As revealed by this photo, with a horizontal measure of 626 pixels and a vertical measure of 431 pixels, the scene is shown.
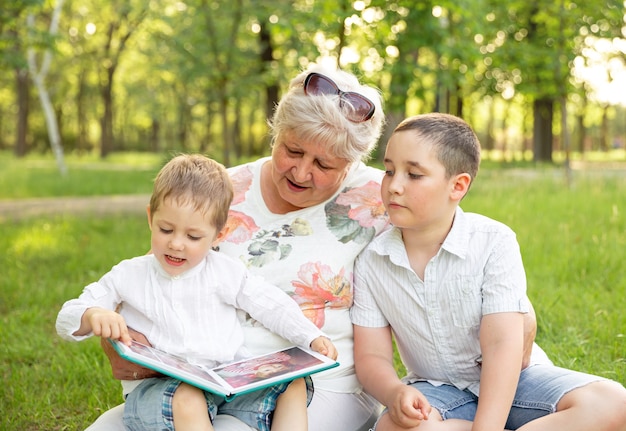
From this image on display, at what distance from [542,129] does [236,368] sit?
63.2 feet

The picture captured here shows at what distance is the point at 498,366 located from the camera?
7.68 ft

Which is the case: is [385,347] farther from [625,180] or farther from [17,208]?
[17,208]

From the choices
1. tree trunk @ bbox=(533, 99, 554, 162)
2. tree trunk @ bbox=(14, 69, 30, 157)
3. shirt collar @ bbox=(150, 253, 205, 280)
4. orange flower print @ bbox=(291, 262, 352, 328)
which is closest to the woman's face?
orange flower print @ bbox=(291, 262, 352, 328)

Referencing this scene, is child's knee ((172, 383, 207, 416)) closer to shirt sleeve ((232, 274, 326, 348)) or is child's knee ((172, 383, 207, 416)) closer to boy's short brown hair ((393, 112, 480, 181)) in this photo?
shirt sleeve ((232, 274, 326, 348))

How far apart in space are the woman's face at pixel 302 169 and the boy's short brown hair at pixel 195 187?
1.13 feet

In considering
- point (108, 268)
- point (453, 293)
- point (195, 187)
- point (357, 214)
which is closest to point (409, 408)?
point (453, 293)

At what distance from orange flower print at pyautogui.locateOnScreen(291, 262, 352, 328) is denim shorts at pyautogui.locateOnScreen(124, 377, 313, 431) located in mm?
421

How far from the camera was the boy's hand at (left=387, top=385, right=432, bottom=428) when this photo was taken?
90.7 inches

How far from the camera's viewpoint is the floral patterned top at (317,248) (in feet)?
8.94

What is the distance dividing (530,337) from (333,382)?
718mm

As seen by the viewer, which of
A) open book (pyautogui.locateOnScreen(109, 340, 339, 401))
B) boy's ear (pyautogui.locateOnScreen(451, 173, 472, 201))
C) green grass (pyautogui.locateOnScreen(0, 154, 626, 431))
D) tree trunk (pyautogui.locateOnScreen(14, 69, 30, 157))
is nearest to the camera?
open book (pyautogui.locateOnScreen(109, 340, 339, 401))

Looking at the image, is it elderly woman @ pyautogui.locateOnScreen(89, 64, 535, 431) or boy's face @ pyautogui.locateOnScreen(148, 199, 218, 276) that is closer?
boy's face @ pyautogui.locateOnScreen(148, 199, 218, 276)

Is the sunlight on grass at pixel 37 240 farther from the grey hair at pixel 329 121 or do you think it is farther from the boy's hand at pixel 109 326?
the boy's hand at pixel 109 326

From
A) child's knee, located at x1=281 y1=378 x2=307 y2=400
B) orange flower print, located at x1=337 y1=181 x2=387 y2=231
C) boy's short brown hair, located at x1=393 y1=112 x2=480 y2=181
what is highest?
boy's short brown hair, located at x1=393 y1=112 x2=480 y2=181
